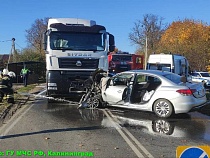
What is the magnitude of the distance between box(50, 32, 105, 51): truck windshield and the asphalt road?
3089 millimetres

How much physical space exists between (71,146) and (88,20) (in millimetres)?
8702

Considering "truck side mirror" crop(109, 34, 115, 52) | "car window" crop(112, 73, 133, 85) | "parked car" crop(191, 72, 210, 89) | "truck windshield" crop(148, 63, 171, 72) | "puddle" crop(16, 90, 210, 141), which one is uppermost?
"truck side mirror" crop(109, 34, 115, 52)

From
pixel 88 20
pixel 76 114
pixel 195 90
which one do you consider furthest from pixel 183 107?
pixel 88 20

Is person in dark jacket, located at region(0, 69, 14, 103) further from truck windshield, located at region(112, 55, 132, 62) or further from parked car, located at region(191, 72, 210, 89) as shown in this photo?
truck windshield, located at region(112, 55, 132, 62)

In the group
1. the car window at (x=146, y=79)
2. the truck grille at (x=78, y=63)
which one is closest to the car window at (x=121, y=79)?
the car window at (x=146, y=79)

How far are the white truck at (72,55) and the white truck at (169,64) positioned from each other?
394 inches

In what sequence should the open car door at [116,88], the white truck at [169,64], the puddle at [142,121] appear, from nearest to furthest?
the puddle at [142,121] < the open car door at [116,88] < the white truck at [169,64]

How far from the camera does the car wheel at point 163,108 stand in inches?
391

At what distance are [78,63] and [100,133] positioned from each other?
6.01 m

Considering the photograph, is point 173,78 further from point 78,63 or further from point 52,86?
point 52,86

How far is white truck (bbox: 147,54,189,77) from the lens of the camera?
74.7ft

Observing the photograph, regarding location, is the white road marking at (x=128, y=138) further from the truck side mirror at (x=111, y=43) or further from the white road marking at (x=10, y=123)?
the truck side mirror at (x=111, y=43)

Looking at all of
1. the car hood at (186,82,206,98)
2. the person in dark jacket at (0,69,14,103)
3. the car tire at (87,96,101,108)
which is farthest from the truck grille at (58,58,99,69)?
the car hood at (186,82,206,98)

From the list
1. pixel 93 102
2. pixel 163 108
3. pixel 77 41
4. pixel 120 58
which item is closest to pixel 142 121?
pixel 163 108
